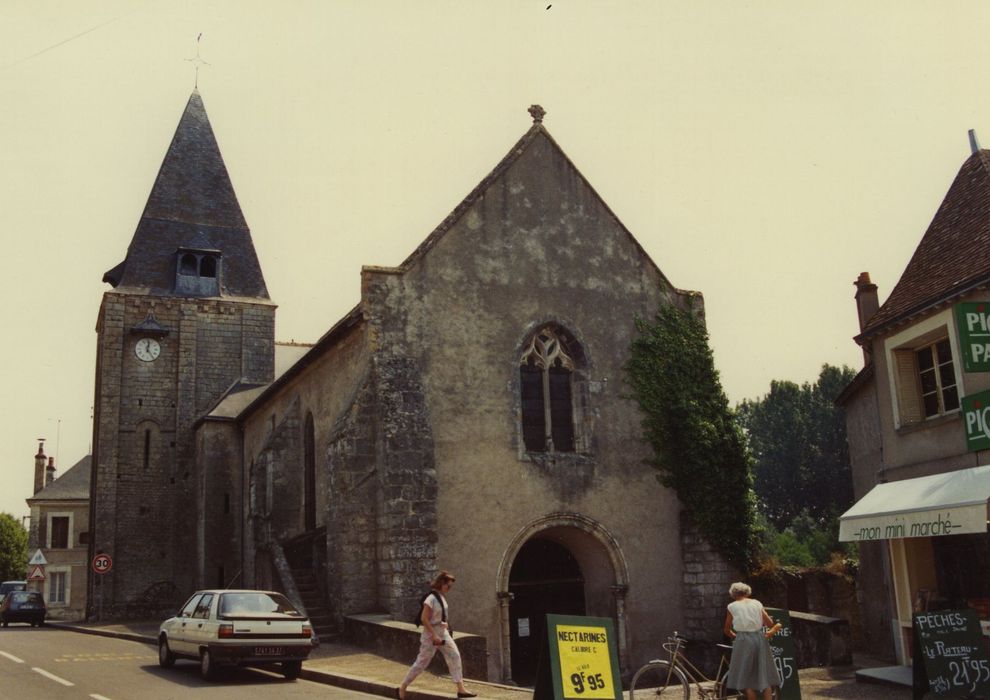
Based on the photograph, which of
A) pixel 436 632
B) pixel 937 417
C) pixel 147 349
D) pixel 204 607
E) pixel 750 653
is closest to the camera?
pixel 750 653

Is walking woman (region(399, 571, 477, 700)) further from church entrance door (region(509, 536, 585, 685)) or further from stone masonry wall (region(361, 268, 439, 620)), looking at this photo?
church entrance door (region(509, 536, 585, 685))

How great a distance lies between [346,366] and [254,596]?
6.83 metres

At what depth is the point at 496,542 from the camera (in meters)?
18.3

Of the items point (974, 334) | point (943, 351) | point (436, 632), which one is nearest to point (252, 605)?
point (436, 632)

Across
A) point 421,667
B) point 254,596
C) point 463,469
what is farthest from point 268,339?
point 421,667

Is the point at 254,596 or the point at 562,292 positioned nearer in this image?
the point at 254,596

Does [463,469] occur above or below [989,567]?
above

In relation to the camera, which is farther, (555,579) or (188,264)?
(188,264)

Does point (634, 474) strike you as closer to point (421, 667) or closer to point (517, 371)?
point (517, 371)

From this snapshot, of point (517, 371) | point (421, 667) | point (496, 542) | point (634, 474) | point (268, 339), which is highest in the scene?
point (268, 339)

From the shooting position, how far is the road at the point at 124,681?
11.5 m

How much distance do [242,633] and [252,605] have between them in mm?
664

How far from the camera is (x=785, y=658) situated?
11469mm

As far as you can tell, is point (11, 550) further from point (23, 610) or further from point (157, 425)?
point (157, 425)
